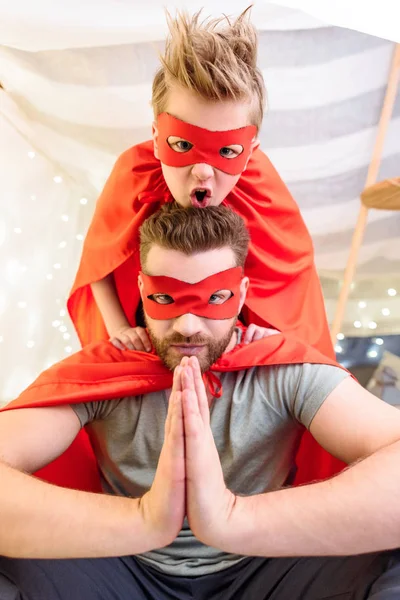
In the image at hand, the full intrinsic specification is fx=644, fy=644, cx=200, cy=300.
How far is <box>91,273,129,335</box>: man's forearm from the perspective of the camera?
1399mm

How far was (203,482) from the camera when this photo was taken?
854 millimetres

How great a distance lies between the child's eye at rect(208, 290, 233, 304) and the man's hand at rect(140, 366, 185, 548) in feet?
0.84

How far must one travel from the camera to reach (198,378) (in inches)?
35.4

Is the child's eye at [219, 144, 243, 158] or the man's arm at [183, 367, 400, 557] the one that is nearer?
the man's arm at [183, 367, 400, 557]

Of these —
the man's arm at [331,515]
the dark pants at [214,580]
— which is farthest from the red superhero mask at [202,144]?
the dark pants at [214,580]

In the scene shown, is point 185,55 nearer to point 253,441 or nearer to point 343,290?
point 253,441

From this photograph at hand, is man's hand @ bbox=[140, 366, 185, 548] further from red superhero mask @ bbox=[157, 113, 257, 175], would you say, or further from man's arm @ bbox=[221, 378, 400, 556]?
red superhero mask @ bbox=[157, 113, 257, 175]

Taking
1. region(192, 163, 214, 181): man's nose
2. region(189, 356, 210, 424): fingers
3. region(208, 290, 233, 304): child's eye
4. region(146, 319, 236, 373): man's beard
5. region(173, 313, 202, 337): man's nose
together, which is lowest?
region(189, 356, 210, 424): fingers

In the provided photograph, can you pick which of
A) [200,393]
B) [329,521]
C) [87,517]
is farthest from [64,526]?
[329,521]

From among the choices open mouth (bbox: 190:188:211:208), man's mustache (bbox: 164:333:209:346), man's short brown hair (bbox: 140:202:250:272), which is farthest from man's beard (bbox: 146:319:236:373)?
open mouth (bbox: 190:188:211:208)

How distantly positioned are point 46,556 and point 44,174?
152cm

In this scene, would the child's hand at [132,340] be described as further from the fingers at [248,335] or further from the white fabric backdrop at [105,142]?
the white fabric backdrop at [105,142]

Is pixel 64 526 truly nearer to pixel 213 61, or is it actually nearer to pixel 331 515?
pixel 331 515

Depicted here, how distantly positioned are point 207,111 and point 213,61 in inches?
3.3
